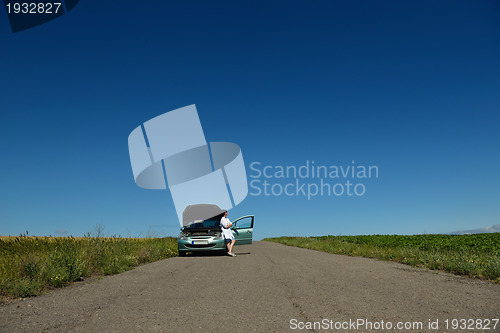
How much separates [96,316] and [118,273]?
14.9 ft

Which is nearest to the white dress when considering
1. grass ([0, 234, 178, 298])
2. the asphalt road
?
grass ([0, 234, 178, 298])

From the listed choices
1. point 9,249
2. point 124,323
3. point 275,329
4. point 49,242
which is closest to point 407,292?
point 275,329

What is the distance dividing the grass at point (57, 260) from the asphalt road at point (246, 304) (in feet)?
1.27

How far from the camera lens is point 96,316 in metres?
4.25

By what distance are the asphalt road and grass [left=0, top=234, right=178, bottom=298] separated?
39 centimetres

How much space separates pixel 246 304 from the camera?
4793 mm

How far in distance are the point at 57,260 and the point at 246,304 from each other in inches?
195

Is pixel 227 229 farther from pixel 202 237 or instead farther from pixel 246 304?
pixel 246 304

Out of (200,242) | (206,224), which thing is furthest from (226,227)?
(200,242)

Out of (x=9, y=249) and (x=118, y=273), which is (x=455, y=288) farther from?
(x=9, y=249)

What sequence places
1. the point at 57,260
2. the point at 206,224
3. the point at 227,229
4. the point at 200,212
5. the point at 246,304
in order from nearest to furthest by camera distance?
the point at 246,304 < the point at 57,260 < the point at 227,229 < the point at 206,224 < the point at 200,212

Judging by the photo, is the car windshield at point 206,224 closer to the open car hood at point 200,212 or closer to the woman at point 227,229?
the open car hood at point 200,212

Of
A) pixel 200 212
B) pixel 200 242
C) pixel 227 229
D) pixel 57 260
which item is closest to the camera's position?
pixel 57 260

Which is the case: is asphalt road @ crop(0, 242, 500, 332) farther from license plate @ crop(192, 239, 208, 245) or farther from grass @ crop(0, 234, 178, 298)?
license plate @ crop(192, 239, 208, 245)
